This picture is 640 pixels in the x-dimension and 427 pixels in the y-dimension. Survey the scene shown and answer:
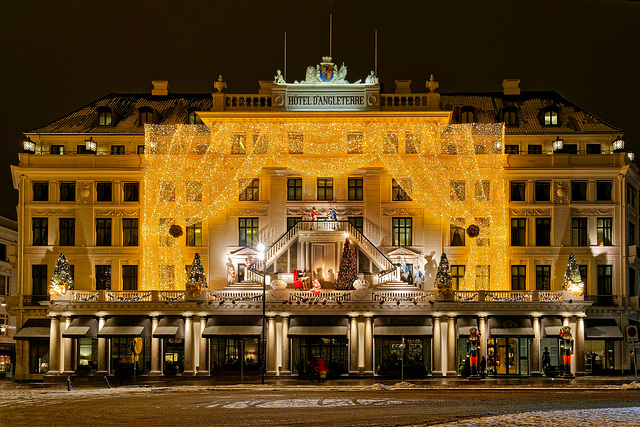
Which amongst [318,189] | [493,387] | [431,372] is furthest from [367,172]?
[493,387]

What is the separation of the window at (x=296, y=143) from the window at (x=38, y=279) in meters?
19.8

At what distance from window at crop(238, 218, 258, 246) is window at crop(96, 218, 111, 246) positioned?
967 centimetres

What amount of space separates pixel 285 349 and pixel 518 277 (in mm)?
18822

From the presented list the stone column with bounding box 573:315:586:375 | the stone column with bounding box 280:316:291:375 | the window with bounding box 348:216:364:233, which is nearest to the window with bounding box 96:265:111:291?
the stone column with bounding box 280:316:291:375

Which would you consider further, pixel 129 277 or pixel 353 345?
pixel 129 277

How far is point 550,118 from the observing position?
72188 mm

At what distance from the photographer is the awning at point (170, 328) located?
6066 cm

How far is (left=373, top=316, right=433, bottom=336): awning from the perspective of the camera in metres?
59.6

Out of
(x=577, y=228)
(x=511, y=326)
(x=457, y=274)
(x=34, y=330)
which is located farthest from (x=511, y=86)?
(x=34, y=330)

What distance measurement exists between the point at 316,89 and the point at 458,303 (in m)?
18.1

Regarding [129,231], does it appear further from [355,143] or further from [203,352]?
[355,143]

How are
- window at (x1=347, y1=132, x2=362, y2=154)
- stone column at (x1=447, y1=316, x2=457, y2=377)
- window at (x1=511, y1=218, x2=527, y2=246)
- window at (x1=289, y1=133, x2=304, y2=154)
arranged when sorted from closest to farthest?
stone column at (x1=447, y1=316, x2=457, y2=377), window at (x1=347, y1=132, x2=362, y2=154), window at (x1=289, y1=133, x2=304, y2=154), window at (x1=511, y1=218, x2=527, y2=246)

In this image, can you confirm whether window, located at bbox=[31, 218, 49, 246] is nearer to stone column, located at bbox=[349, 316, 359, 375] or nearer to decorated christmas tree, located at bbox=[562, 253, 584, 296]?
stone column, located at bbox=[349, 316, 359, 375]

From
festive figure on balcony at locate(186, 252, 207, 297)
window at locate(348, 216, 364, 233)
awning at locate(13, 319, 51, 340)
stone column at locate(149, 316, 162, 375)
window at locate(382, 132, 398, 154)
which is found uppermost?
window at locate(382, 132, 398, 154)
